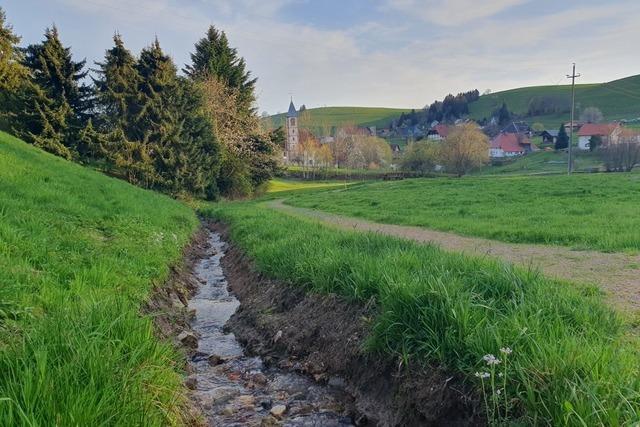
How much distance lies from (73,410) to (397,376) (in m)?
2.91

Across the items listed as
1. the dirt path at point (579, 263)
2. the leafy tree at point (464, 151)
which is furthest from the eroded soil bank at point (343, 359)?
the leafy tree at point (464, 151)

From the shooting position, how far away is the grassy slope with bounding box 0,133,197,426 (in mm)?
2695

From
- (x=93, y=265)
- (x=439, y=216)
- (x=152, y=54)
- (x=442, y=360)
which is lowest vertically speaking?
(x=439, y=216)

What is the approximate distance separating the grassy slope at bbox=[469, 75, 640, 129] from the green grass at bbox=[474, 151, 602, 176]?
5406cm

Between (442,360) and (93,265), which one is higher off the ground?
(93,265)

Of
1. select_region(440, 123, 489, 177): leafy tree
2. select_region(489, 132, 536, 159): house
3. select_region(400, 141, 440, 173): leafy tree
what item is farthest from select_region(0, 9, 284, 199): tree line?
select_region(489, 132, 536, 159): house

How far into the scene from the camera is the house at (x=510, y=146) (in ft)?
376

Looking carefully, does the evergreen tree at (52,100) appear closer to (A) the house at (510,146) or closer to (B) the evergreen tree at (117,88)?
Answer: (B) the evergreen tree at (117,88)

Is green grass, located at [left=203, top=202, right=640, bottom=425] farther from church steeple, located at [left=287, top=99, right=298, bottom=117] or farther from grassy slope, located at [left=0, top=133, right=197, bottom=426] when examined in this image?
church steeple, located at [left=287, top=99, right=298, bottom=117]

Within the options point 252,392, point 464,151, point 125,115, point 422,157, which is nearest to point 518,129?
point 422,157

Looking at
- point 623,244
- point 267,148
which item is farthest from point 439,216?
point 267,148

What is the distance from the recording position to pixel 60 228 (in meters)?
8.65

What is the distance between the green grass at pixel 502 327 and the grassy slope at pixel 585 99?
151483 mm

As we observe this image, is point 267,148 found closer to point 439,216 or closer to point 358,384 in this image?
point 439,216
